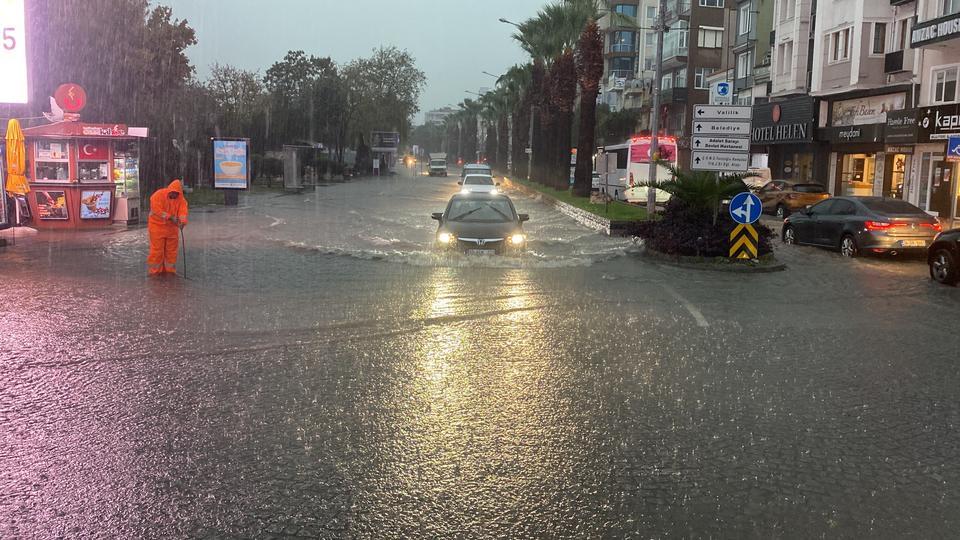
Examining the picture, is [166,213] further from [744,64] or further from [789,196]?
[744,64]

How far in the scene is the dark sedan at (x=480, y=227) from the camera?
16.0m

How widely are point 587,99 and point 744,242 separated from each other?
23.5 meters

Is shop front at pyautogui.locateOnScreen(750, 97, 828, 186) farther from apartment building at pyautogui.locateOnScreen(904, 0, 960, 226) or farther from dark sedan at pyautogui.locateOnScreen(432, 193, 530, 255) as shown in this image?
dark sedan at pyautogui.locateOnScreen(432, 193, 530, 255)

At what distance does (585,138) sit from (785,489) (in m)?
35.3

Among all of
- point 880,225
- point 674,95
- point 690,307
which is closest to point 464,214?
point 690,307

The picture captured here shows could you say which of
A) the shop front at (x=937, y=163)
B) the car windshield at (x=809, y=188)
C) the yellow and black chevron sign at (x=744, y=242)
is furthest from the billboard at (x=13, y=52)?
the shop front at (x=937, y=163)

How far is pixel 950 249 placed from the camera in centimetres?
1435

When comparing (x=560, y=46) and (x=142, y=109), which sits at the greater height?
(x=560, y=46)

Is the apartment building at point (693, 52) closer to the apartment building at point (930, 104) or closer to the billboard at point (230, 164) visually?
the apartment building at point (930, 104)

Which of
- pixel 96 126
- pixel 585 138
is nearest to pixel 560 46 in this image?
pixel 585 138

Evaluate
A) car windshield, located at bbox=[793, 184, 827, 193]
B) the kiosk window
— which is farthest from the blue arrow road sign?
car windshield, located at bbox=[793, 184, 827, 193]

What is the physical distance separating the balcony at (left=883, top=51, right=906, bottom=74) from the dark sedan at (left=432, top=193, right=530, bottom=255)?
85.9ft

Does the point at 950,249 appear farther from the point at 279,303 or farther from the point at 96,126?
the point at 96,126

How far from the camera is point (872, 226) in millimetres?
18297
